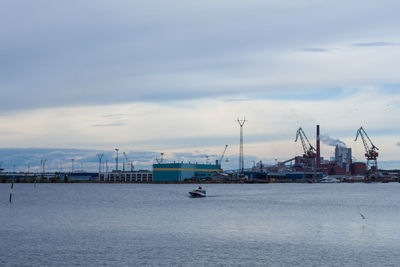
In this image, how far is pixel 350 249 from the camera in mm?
46500

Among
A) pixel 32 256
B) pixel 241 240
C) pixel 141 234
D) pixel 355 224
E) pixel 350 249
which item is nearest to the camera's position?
pixel 32 256

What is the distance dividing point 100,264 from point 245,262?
10666 mm

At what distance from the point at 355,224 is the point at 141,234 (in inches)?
1066

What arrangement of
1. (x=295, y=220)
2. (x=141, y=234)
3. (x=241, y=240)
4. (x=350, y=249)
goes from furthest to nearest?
(x=295, y=220), (x=141, y=234), (x=241, y=240), (x=350, y=249)

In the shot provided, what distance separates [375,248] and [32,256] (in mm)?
28527

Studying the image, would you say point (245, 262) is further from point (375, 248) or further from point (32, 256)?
point (32, 256)

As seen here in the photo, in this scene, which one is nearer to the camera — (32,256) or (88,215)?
(32,256)

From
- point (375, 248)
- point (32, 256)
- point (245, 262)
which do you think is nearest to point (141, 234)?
point (32, 256)

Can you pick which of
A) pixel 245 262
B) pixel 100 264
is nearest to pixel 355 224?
pixel 245 262

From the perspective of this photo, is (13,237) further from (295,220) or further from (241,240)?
(295,220)

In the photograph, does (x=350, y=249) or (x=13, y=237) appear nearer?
(x=350, y=249)

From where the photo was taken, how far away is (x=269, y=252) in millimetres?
44688

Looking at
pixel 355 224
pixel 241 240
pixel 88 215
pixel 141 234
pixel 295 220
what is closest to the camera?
pixel 241 240

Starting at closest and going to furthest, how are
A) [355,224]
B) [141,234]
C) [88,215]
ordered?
[141,234] < [355,224] < [88,215]
